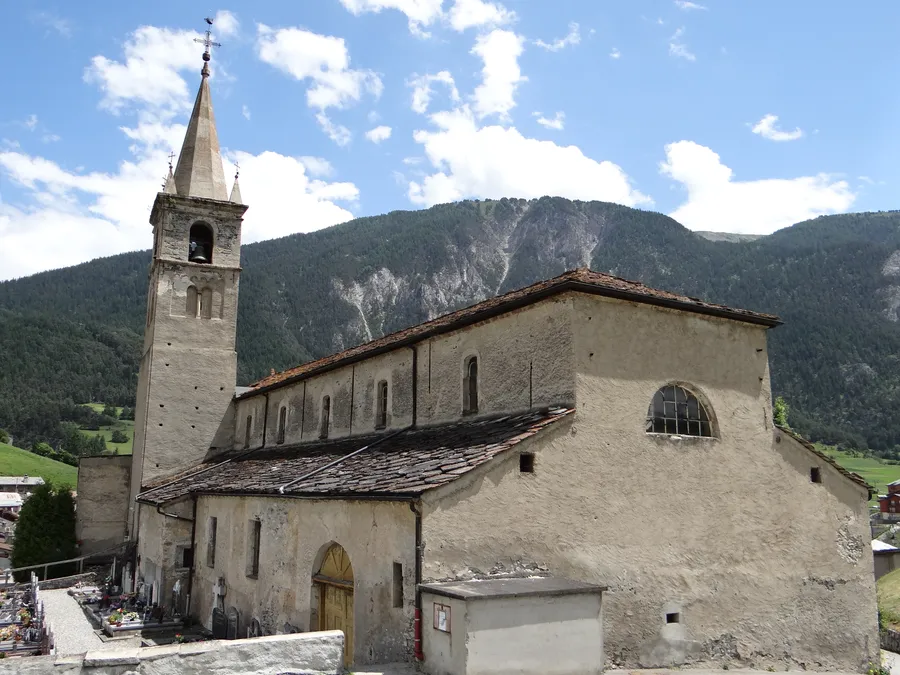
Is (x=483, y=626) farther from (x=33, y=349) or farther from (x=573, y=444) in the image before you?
(x=33, y=349)

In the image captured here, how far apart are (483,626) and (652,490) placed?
5172 millimetres

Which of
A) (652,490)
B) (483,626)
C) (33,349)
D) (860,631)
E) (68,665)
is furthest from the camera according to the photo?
(33,349)

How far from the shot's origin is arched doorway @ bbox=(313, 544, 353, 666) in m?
14.8

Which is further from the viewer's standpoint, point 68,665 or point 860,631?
point 860,631

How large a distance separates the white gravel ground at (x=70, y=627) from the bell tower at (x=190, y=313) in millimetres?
4573

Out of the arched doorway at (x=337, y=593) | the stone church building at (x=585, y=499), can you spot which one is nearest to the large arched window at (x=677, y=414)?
the stone church building at (x=585, y=499)

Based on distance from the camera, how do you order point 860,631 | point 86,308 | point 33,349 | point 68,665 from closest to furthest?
point 68,665
point 860,631
point 33,349
point 86,308

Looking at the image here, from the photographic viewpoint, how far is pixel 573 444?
1405cm

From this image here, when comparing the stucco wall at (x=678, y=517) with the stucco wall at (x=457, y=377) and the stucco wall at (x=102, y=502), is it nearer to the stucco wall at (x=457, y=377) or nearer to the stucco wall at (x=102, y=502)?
the stucco wall at (x=457, y=377)

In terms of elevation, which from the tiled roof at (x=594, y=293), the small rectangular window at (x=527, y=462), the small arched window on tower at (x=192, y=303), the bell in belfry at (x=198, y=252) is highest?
the bell in belfry at (x=198, y=252)

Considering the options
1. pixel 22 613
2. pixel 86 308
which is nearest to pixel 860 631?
pixel 22 613

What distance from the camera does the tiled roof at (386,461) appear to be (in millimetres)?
13336

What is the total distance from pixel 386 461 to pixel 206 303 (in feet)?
68.4

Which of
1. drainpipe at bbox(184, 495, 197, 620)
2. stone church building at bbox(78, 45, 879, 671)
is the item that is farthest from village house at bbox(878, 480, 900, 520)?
drainpipe at bbox(184, 495, 197, 620)
